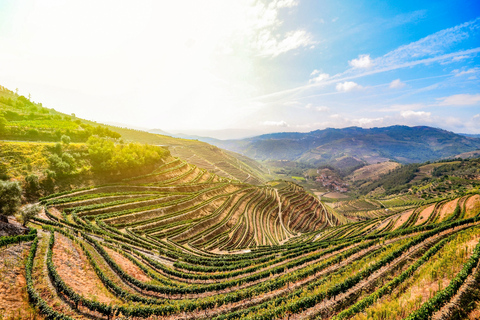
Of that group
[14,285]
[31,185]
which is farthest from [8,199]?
[31,185]

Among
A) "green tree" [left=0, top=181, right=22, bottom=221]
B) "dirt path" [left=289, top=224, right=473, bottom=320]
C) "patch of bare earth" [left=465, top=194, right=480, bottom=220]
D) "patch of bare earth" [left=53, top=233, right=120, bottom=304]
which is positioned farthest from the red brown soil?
"patch of bare earth" [left=465, top=194, right=480, bottom=220]

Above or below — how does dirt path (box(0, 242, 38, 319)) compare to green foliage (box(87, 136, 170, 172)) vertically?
below

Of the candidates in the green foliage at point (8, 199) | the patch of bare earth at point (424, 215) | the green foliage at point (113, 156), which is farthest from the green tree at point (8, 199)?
the patch of bare earth at point (424, 215)

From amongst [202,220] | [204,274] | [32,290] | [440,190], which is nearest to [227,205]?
[202,220]

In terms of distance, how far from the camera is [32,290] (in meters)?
19.4

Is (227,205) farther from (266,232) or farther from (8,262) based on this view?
(8,262)

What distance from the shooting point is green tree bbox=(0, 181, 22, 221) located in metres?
30.2

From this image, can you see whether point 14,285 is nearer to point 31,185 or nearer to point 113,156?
point 31,185

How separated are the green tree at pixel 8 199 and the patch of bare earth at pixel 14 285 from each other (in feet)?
34.8

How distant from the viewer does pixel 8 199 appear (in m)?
30.8

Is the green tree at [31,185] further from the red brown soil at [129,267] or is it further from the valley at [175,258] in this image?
the red brown soil at [129,267]

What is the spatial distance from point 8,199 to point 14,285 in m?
20.0

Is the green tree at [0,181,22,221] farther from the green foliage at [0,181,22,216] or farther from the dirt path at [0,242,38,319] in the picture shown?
the dirt path at [0,242,38,319]

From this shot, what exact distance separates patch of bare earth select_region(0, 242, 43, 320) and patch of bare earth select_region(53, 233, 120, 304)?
3374 mm
